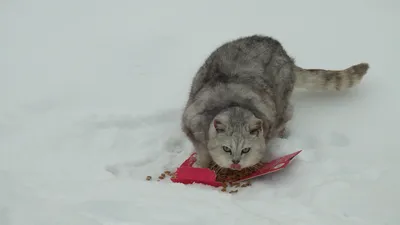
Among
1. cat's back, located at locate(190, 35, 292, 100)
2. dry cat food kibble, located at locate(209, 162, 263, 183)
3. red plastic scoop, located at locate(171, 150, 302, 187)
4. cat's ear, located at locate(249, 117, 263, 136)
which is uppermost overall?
cat's back, located at locate(190, 35, 292, 100)

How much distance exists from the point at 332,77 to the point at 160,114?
214 centimetres

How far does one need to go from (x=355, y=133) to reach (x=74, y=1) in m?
5.31

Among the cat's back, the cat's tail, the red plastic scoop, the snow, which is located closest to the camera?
the snow

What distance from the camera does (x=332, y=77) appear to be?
6.12 m

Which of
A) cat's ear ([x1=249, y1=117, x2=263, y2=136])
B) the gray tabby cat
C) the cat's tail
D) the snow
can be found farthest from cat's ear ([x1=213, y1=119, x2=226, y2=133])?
the cat's tail

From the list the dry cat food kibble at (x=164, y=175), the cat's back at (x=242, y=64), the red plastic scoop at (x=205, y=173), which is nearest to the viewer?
the red plastic scoop at (x=205, y=173)

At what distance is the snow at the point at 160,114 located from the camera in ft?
13.5

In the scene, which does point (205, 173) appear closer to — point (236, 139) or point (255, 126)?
point (236, 139)

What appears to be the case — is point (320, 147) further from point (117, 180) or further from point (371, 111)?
point (117, 180)

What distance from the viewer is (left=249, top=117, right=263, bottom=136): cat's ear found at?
490cm

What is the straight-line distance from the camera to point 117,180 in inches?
183

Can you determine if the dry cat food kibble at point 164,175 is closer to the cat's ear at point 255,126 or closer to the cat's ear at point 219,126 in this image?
the cat's ear at point 219,126

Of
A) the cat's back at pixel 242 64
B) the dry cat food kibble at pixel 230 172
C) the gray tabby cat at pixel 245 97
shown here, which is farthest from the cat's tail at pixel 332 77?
the dry cat food kibble at pixel 230 172

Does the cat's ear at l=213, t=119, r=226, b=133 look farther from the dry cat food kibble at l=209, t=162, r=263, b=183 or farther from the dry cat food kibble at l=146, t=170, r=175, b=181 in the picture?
the dry cat food kibble at l=146, t=170, r=175, b=181
